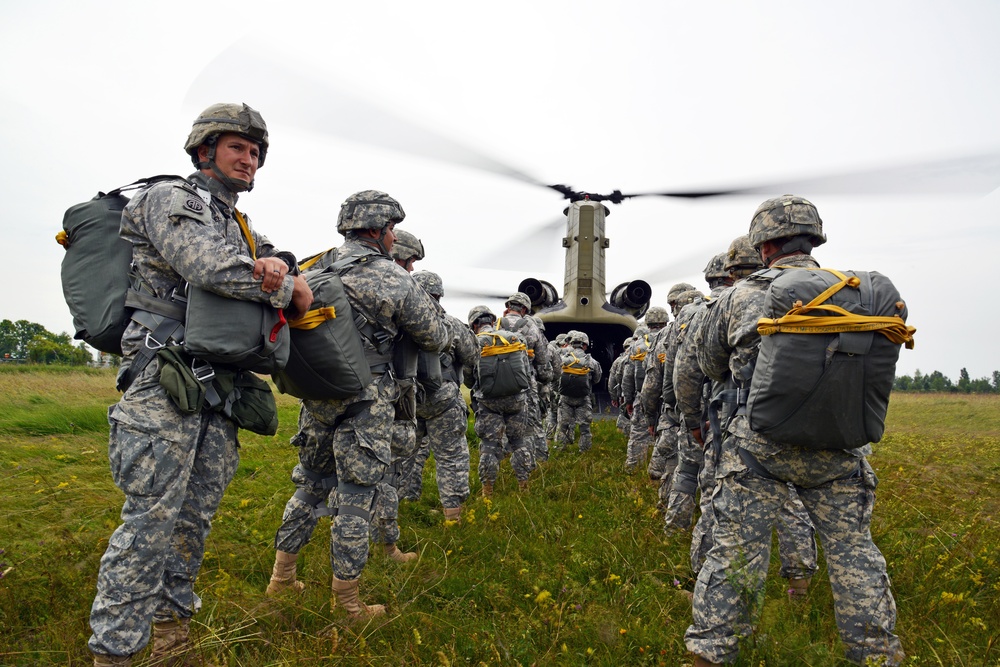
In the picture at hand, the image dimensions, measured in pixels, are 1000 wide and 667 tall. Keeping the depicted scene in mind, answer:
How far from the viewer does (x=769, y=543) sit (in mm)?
2490

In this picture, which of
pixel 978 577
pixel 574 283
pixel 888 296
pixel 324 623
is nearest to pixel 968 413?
pixel 574 283

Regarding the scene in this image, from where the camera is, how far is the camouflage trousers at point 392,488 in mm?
3334

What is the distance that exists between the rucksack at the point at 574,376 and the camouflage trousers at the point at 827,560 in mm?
6346

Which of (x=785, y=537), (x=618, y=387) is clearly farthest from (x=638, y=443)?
(x=785, y=537)

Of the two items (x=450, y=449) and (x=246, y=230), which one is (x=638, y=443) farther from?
(x=246, y=230)

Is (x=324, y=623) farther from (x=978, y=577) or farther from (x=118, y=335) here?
(x=978, y=577)

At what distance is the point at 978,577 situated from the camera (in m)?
3.13

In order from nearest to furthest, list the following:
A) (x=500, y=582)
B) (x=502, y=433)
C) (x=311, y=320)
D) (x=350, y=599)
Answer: (x=311, y=320), (x=350, y=599), (x=500, y=582), (x=502, y=433)

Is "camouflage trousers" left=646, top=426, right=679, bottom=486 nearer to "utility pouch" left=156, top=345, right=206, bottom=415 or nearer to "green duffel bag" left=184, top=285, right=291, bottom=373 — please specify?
"green duffel bag" left=184, top=285, right=291, bottom=373

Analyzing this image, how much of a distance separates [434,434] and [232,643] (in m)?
2.51

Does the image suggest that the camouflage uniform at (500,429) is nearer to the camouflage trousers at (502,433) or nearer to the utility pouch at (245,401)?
the camouflage trousers at (502,433)

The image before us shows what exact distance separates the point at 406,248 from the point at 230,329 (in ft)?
8.49

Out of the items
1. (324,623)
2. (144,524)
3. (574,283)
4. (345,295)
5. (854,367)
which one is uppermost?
(574,283)

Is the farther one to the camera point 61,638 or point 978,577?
point 978,577
